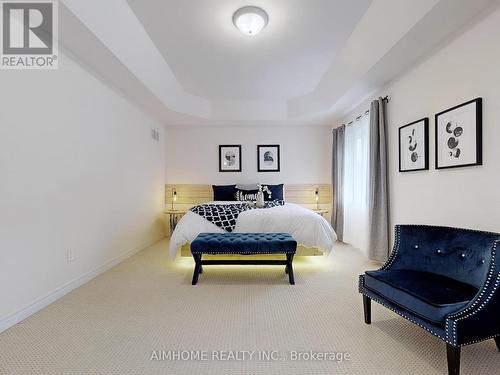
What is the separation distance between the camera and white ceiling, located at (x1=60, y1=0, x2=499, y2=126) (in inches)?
94.1

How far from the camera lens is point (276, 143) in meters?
5.86

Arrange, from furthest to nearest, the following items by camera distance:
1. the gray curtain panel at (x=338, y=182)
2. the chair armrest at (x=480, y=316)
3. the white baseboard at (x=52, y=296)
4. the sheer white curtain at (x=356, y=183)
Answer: the gray curtain panel at (x=338, y=182)
the sheer white curtain at (x=356, y=183)
the white baseboard at (x=52, y=296)
the chair armrest at (x=480, y=316)

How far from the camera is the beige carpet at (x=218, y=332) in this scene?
1.60 m

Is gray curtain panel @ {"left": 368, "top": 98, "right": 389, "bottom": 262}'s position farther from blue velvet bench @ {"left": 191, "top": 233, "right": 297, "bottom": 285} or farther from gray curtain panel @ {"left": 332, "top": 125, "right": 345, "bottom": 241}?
blue velvet bench @ {"left": 191, "top": 233, "right": 297, "bottom": 285}

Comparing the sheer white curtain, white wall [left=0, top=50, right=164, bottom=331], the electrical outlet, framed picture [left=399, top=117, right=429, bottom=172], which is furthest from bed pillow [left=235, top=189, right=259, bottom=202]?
the electrical outlet

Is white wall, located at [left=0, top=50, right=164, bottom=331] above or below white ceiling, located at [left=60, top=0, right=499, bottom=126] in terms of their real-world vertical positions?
below

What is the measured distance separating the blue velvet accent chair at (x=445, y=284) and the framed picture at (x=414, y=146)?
3.47 ft

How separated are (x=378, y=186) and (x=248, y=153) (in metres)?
2.86

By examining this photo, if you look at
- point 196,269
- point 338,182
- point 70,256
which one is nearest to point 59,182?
point 70,256

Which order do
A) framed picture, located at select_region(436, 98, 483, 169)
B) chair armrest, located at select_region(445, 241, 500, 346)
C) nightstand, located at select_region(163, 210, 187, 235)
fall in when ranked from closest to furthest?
chair armrest, located at select_region(445, 241, 500, 346) → framed picture, located at select_region(436, 98, 483, 169) → nightstand, located at select_region(163, 210, 187, 235)

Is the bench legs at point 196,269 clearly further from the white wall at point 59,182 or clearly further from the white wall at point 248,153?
the white wall at point 248,153

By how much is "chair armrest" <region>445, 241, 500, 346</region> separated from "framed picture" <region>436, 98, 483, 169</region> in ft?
3.51

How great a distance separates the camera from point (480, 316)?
4.77ft

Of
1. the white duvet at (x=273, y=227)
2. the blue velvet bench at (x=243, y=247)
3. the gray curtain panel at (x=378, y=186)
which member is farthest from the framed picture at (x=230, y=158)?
Answer: the blue velvet bench at (x=243, y=247)
